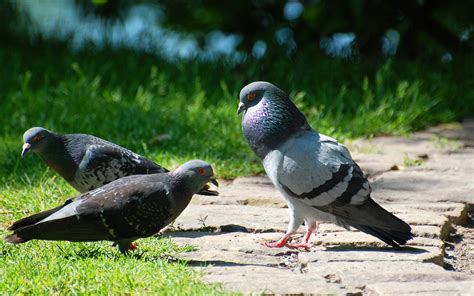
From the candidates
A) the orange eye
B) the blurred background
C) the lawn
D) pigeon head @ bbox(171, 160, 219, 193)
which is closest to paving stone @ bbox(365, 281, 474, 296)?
the lawn

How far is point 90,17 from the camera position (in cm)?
995

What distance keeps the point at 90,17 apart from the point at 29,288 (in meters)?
6.85

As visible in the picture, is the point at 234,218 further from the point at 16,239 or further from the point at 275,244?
the point at 16,239

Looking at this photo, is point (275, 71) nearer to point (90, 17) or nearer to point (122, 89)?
point (122, 89)

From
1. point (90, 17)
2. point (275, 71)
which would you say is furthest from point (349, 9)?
point (90, 17)

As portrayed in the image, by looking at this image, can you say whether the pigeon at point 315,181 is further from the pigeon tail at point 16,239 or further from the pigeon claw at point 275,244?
the pigeon tail at point 16,239

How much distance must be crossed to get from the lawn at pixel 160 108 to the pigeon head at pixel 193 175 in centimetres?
31

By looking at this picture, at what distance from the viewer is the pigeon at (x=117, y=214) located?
3.87 meters

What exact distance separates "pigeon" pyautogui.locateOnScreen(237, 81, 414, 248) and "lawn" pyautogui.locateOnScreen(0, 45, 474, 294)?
61 centimetres

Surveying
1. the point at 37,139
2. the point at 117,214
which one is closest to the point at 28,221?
the point at 117,214

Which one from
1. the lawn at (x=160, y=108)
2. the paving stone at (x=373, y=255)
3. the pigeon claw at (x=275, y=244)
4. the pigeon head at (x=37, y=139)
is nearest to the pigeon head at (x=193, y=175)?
the lawn at (x=160, y=108)

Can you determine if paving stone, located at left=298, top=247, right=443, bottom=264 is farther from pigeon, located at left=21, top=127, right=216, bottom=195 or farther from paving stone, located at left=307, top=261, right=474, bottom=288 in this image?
pigeon, located at left=21, top=127, right=216, bottom=195

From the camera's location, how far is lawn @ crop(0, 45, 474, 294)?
4129mm

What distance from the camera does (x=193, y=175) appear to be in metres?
4.12
